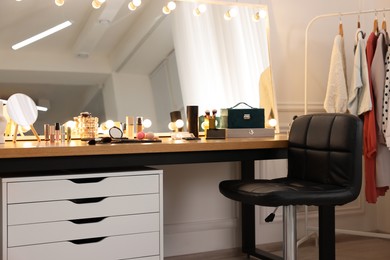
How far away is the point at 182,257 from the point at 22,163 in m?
1.38

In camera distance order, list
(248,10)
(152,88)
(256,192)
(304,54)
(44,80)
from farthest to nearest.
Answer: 1. (304,54)
2. (248,10)
3. (152,88)
4. (44,80)
5. (256,192)

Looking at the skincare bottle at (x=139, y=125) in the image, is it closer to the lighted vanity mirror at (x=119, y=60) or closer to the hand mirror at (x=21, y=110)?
the lighted vanity mirror at (x=119, y=60)

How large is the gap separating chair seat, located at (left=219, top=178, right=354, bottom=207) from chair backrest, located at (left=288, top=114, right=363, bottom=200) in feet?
0.20

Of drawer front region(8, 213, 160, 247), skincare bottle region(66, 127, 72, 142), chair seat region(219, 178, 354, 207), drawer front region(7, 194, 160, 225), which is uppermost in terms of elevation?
skincare bottle region(66, 127, 72, 142)

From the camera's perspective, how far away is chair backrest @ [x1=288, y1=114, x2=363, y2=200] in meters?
2.09

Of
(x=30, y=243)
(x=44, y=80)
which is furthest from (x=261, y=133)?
(x=30, y=243)

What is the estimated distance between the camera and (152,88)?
2.80 m

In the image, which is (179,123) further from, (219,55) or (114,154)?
(114,154)

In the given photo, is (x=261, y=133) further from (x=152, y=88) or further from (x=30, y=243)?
(x=30, y=243)

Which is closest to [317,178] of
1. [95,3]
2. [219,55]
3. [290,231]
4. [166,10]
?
[290,231]

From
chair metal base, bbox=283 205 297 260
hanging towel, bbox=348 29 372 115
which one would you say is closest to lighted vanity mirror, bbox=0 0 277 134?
hanging towel, bbox=348 29 372 115

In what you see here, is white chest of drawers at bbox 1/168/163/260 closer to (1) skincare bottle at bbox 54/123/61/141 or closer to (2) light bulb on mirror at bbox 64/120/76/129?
(1) skincare bottle at bbox 54/123/61/141

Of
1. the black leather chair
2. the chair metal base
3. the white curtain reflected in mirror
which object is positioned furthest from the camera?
the white curtain reflected in mirror

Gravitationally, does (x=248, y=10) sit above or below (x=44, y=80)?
above
